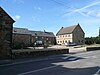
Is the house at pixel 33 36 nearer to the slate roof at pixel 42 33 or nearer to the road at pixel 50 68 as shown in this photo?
the slate roof at pixel 42 33

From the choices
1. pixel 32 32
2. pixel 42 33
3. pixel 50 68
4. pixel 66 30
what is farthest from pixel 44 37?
pixel 50 68

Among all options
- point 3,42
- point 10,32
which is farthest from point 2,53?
point 10,32

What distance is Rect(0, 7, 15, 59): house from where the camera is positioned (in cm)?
2264

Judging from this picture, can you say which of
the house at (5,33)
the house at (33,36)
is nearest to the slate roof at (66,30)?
the house at (33,36)

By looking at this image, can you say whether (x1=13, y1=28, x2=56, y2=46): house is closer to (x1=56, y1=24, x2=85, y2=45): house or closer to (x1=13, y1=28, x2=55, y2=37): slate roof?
(x1=13, y1=28, x2=55, y2=37): slate roof

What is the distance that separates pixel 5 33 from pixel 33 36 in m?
58.3

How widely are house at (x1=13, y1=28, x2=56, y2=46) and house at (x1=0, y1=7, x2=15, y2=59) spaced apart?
127ft

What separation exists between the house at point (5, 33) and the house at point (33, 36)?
3878 centimetres

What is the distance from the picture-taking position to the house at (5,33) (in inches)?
891

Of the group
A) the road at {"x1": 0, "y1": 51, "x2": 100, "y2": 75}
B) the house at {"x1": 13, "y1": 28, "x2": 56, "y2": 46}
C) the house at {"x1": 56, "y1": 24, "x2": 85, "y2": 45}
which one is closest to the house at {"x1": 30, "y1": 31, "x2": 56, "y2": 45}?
the house at {"x1": 13, "y1": 28, "x2": 56, "y2": 46}

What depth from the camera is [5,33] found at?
2319 centimetres

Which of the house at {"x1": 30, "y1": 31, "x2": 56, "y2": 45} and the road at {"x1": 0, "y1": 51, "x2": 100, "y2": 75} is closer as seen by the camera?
the road at {"x1": 0, "y1": 51, "x2": 100, "y2": 75}

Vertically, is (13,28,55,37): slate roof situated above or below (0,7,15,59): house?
above

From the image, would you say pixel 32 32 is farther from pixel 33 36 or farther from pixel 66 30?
pixel 66 30
